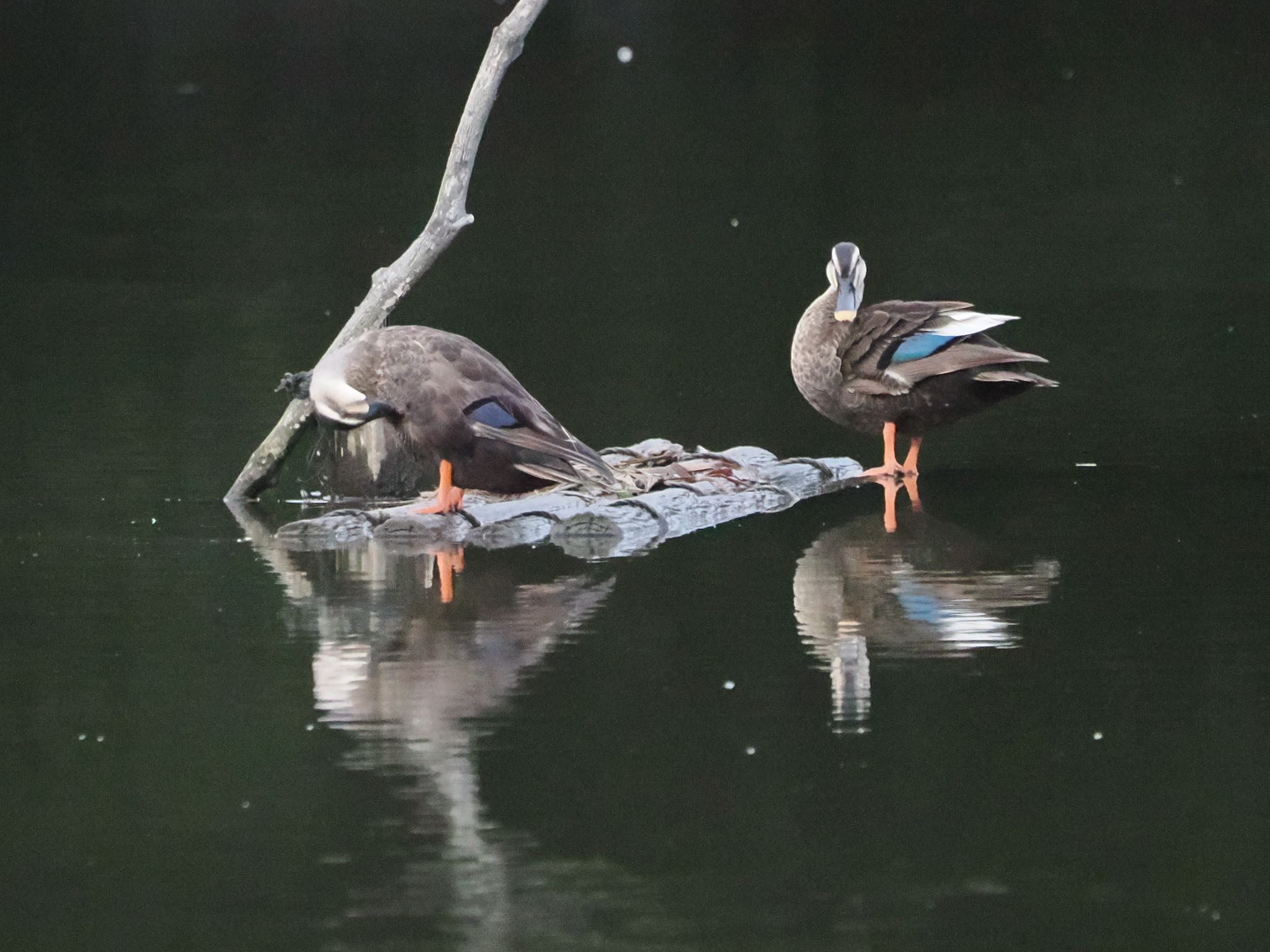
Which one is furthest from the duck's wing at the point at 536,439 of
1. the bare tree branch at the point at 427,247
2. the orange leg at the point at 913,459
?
the orange leg at the point at 913,459

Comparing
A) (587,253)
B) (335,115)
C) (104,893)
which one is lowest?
(104,893)

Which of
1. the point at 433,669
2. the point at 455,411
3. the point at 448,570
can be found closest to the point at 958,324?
the point at 455,411

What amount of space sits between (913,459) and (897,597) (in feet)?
7.38

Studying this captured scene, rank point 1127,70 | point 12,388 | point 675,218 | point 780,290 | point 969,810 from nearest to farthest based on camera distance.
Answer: point 969,810
point 12,388
point 780,290
point 675,218
point 1127,70

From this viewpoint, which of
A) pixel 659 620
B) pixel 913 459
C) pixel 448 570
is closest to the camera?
pixel 659 620

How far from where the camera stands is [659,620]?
6945mm

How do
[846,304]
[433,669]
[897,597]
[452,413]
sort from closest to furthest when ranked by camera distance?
[433,669] < [897,597] < [452,413] < [846,304]

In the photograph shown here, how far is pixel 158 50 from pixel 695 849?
26635 millimetres

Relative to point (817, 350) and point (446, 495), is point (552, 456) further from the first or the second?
point (817, 350)

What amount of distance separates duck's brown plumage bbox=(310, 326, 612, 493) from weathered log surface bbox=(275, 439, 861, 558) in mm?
155

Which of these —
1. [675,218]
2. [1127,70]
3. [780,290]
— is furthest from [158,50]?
[780,290]

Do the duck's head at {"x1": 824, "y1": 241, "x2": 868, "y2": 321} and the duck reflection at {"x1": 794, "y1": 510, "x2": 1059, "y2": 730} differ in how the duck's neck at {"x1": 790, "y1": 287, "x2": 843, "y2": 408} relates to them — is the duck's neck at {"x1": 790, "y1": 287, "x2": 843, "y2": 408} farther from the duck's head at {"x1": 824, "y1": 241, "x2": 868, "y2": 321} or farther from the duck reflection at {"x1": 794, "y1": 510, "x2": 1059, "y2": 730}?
the duck reflection at {"x1": 794, "y1": 510, "x2": 1059, "y2": 730}

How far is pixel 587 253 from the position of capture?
1559 cm

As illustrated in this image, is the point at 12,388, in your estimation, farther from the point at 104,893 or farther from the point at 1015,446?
the point at 104,893
